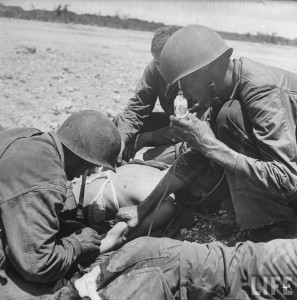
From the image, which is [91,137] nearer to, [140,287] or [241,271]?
[140,287]

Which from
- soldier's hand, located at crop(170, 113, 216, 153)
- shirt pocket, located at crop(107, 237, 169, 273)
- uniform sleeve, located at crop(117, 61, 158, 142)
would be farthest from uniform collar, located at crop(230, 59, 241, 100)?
uniform sleeve, located at crop(117, 61, 158, 142)

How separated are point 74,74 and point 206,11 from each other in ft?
9.03

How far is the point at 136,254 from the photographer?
3.37m

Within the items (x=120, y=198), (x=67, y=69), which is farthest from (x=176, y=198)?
(x=67, y=69)

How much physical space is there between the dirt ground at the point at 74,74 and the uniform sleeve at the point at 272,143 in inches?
35.6

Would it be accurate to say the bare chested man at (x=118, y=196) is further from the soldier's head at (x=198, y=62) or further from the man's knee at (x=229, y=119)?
the soldier's head at (x=198, y=62)

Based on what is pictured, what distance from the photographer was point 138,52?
11852mm

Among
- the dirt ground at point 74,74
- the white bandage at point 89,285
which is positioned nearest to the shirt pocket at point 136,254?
the white bandage at point 89,285

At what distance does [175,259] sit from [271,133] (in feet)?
3.60

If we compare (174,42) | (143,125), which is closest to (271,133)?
(174,42)

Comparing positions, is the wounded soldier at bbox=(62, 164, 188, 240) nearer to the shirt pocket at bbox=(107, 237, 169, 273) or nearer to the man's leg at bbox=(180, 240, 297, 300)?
the shirt pocket at bbox=(107, 237, 169, 273)

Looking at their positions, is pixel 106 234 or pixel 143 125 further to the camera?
pixel 143 125

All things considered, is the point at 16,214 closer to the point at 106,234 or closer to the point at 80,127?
the point at 80,127

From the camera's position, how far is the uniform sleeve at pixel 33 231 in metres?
3.11
